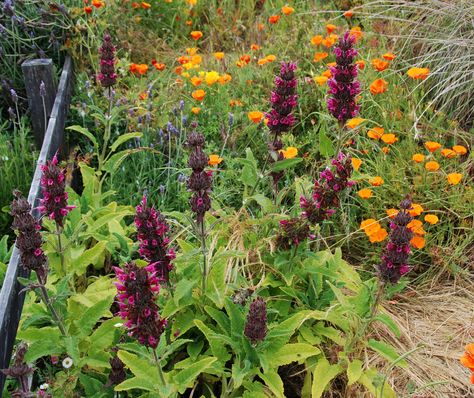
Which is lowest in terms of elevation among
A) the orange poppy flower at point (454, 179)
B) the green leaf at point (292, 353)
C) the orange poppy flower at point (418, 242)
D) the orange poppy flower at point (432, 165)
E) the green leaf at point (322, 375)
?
the green leaf at point (322, 375)

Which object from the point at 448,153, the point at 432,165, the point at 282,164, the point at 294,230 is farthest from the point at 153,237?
the point at 448,153

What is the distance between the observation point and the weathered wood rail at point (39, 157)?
2115mm

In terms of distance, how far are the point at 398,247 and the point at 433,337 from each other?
0.92m

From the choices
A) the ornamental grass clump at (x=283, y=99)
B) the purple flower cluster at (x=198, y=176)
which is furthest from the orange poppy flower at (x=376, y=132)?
the purple flower cluster at (x=198, y=176)

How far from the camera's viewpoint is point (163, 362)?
1.82 m

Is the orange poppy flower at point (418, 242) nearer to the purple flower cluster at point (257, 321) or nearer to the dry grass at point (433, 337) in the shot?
the dry grass at point (433, 337)

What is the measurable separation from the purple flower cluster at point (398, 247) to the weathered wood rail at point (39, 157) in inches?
51.8

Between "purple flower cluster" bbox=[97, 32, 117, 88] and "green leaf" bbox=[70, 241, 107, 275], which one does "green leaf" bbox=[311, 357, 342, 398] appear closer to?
"green leaf" bbox=[70, 241, 107, 275]

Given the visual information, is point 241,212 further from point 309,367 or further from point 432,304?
point 432,304

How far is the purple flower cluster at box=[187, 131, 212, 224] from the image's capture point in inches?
68.7

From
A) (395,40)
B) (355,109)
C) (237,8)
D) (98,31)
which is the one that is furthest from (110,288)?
(237,8)

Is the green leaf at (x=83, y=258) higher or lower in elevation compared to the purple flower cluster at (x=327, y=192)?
lower

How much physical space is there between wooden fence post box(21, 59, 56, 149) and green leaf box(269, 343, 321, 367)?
209 centimetres

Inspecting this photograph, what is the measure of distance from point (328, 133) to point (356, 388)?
5.33 ft
